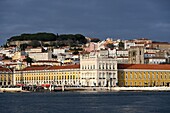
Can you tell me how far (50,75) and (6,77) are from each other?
1032 centimetres

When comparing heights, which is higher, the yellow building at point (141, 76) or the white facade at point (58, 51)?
the white facade at point (58, 51)

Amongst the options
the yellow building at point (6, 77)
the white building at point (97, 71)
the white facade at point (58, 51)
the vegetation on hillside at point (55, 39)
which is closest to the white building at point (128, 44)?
the white facade at point (58, 51)

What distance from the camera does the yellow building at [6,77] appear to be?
335ft

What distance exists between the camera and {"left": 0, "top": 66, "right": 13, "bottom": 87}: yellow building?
10219cm

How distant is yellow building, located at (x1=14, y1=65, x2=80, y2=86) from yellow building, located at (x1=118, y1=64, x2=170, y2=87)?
Answer: 21.2ft

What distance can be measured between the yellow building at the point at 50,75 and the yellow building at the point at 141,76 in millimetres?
6468

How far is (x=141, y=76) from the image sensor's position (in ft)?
300

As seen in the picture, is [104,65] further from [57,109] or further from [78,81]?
[57,109]

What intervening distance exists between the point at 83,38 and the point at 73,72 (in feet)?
242

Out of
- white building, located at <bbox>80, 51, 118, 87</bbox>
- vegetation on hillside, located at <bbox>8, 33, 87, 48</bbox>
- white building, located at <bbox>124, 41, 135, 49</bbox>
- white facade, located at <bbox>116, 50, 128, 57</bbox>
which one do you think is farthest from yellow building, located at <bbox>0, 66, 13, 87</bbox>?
vegetation on hillside, located at <bbox>8, 33, 87, 48</bbox>

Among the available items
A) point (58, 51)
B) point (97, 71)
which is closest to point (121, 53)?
point (58, 51)

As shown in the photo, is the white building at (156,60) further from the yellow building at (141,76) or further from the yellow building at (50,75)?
the yellow building at (50,75)

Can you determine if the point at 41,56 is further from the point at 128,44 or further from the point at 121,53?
the point at 128,44

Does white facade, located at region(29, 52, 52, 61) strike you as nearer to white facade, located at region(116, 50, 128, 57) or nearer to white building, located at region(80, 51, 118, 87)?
white facade, located at region(116, 50, 128, 57)
